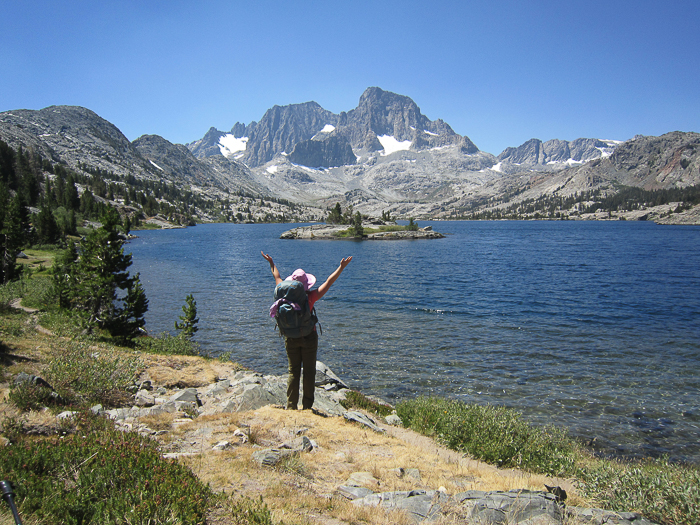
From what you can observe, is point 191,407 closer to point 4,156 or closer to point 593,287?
point 593,287

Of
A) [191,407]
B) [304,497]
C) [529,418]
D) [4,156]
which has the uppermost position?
[4,156]

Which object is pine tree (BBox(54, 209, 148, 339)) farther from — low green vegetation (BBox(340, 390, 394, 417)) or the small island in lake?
the small island in lake

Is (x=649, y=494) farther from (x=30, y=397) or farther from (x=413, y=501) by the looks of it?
(x=30, y=397)

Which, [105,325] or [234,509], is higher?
[234,509]

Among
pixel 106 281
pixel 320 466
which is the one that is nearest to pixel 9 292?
pixel 106 281

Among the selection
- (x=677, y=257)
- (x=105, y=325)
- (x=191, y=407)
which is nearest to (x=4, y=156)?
(x=105, y=325)

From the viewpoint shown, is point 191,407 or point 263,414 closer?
point 263,414

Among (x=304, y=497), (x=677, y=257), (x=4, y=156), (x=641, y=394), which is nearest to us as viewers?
(x=304, y=497)

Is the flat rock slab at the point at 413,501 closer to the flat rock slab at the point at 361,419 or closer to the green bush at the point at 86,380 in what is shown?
the flat rock slab at the point at 361,419

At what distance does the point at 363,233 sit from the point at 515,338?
131m

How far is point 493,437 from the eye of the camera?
10953mm

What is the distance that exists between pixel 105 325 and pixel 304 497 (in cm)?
2215

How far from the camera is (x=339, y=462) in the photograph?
27.3 feet

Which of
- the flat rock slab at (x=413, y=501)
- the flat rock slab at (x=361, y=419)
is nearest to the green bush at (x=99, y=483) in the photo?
the flat rock slab at (x=413, y=501)
